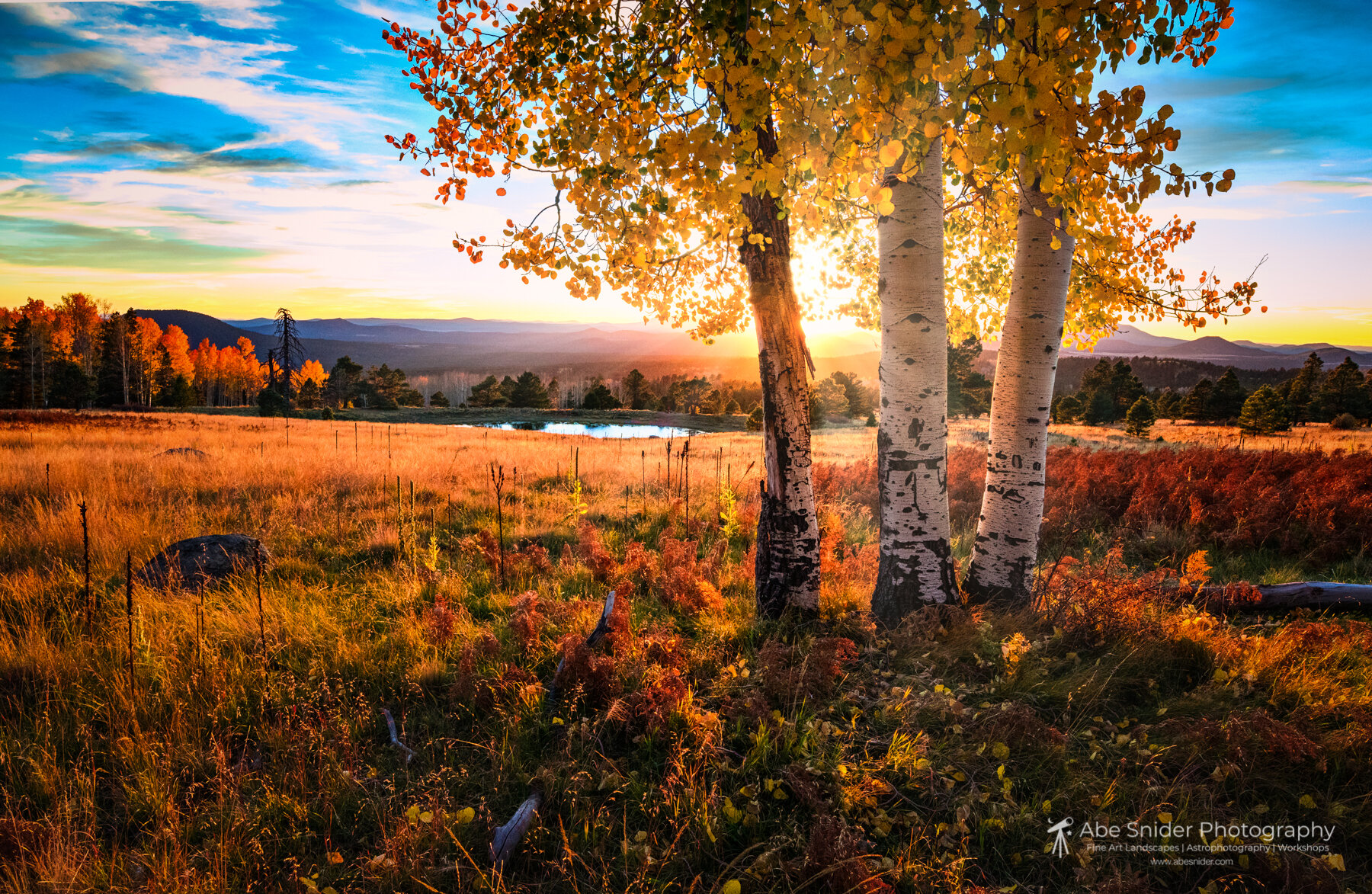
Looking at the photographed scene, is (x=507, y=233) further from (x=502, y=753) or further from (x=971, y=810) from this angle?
(x=971, y=810)

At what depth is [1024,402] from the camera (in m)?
4.43

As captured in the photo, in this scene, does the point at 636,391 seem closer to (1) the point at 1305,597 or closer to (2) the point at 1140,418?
(2) the point at 1140,418

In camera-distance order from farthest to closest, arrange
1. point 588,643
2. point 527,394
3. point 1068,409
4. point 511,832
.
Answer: point 527,394
point 1068,409
point 588,643
point 511,832

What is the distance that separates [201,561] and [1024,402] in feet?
24.7

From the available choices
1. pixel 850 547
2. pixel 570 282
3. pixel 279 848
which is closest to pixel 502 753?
pixel 279 848

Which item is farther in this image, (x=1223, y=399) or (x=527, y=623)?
(x=1223, y=399)

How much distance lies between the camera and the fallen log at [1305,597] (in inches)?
183

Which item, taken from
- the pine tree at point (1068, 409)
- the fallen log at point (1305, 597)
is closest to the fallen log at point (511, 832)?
the fallen log at point (1305, 597)

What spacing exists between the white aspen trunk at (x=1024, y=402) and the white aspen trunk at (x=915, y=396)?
1.75 ft

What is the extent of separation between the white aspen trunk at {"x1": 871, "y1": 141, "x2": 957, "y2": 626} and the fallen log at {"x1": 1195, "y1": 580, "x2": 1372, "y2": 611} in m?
2.49

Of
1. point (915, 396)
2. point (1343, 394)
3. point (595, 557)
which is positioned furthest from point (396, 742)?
point (1343, 394)

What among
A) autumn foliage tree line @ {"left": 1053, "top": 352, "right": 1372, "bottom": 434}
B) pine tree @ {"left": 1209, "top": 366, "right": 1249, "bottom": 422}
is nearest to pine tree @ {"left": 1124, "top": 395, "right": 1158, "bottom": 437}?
autumn foliage tree line @ {"left": 1053, "top": 352, "right": 1372, "bottom": 434}

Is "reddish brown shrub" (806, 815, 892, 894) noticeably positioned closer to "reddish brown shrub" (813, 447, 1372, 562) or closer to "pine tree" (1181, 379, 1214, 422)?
"reddish brown shrub" (813, 447, 1372, 562)

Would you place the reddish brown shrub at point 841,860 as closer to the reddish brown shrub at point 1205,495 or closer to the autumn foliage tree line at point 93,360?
the reddish brown shrub at point 1205,495
